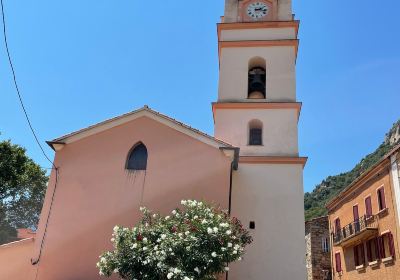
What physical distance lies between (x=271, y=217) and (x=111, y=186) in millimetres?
5493

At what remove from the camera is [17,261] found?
38.4 feet

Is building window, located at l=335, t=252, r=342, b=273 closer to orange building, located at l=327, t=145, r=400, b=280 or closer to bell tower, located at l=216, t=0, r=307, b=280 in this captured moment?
orange building, located at l=327, t=145, r=400, b=280

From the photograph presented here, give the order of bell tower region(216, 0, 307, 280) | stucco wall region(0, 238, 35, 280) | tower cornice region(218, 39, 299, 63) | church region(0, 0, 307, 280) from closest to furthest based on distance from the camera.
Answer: stucco wall region(0, 238, 35, 280) → church region(0, 0, 307, 280) → bell tower region(216, 0, 307, 280) → tower cornice region(218, 39, 299, 63)

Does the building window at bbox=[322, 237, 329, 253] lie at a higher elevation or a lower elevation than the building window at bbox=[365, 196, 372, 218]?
lower

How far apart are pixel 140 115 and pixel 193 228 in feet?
16.5

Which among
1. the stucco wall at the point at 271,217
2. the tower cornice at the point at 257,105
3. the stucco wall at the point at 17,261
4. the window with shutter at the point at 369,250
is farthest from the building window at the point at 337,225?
the stucco wall at the point at 17,261

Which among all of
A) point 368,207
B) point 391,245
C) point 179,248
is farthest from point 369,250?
point 179,248

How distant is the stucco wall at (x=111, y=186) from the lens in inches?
459

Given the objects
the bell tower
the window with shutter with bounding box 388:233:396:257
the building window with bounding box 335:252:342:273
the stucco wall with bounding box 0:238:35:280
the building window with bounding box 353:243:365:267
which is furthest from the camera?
the building window with bounding box 335:252:342:273

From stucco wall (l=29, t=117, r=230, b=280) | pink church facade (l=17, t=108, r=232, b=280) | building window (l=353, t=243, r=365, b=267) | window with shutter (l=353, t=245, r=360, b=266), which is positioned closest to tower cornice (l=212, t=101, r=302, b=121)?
pink church facade (l=17, t=108, r=232, b=280)

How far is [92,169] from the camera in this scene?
41.5ft

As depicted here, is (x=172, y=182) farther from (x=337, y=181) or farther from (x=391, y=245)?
(x=337, y=181)

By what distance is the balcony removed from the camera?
21.5 m

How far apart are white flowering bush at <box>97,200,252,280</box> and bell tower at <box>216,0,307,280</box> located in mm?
3317
